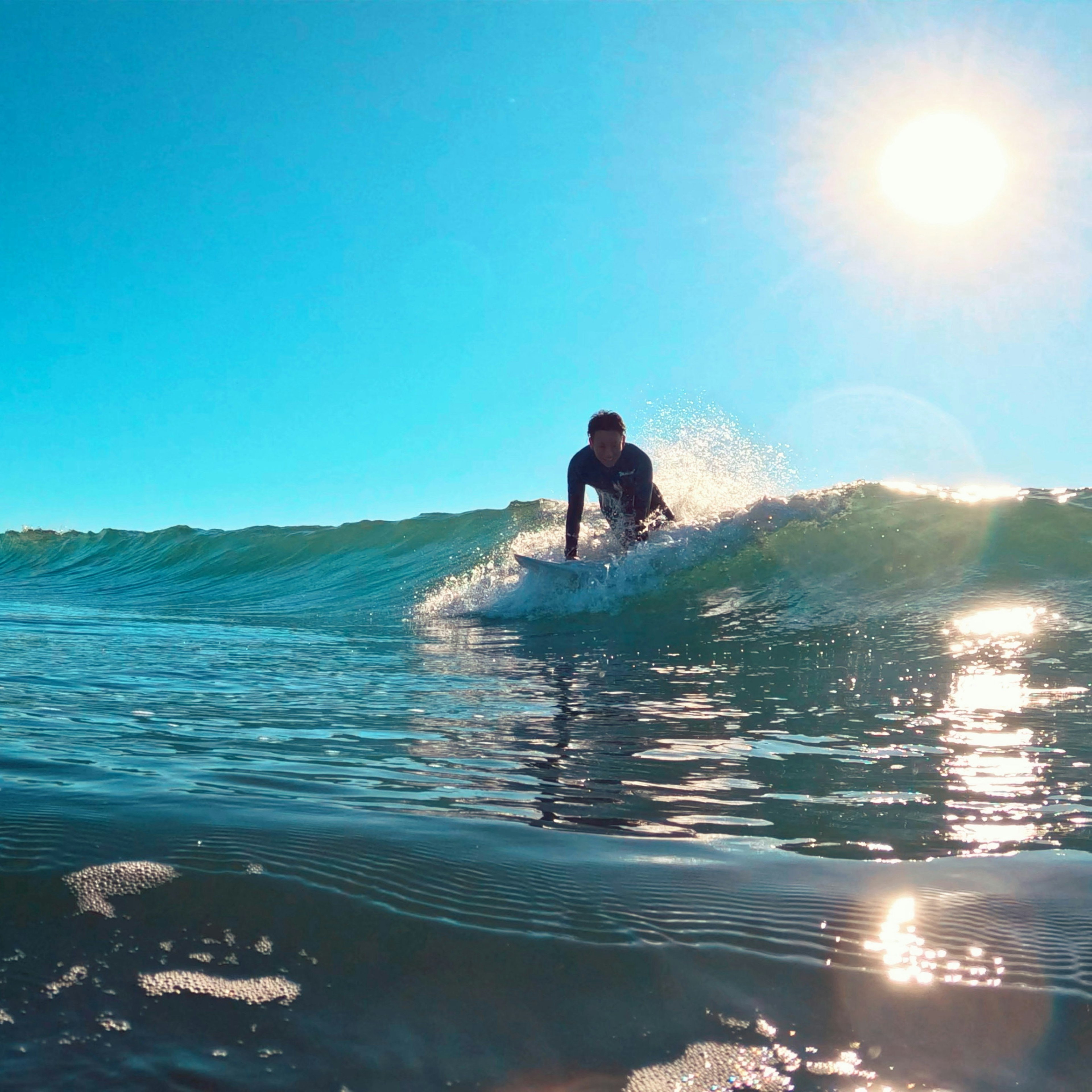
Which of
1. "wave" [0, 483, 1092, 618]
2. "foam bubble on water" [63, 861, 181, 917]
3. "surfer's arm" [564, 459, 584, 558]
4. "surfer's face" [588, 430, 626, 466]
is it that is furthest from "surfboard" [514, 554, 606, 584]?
"foam bubble on water" [63, 861, 181, 917]

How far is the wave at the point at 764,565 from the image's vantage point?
762 centimetres

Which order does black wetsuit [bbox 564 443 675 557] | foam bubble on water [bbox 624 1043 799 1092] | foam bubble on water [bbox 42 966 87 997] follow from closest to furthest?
foam bubble on water [bbox 624 1043 799 1092] < foam bubble on water [bbox 42 966 87 997] < black wetsuit [bbox 564 443 675 557]

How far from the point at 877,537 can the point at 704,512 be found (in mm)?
2327

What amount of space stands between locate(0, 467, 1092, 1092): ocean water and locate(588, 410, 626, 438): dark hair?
136 inches

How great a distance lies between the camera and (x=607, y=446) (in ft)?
27.7

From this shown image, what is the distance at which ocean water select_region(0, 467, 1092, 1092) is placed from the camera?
3.62ft

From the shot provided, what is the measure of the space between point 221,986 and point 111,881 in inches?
17.3

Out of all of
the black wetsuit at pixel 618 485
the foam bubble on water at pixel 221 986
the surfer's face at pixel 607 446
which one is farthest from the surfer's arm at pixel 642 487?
the foam bubble on water at pixel 221 986

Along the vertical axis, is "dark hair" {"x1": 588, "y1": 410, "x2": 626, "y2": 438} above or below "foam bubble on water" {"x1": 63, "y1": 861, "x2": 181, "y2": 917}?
above

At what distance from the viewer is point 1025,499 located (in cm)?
930

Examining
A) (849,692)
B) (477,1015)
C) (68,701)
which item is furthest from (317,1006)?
(849,692)

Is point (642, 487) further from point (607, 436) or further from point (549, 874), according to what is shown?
point (549, 874)

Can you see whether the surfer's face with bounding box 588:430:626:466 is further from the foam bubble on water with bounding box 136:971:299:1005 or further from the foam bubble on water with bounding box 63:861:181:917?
the foam bubble on water with bounding box 136:971:299:1005

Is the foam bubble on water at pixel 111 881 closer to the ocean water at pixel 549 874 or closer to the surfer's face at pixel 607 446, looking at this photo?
the ocean water at pixel 549 874
